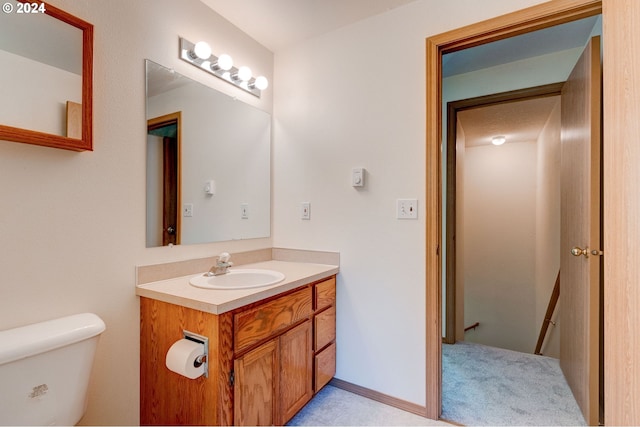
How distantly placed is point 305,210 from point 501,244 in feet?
10.5

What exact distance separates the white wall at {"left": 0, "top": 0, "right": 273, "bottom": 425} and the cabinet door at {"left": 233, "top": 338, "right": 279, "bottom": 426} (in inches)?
21.1

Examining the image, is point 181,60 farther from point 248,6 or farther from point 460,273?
point 460,273

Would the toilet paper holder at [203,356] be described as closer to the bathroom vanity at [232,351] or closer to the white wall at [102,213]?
the bathroom vanity at [232,351]

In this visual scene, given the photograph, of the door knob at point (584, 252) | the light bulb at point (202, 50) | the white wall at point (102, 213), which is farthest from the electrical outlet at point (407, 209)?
the light bulb at point (202, 50)

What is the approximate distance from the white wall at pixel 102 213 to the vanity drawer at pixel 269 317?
0.53 m

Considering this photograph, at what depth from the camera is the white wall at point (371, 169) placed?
166 cm

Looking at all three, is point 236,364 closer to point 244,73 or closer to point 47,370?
point 47,370

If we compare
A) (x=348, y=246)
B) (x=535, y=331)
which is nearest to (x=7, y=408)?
(x=348, y=246)

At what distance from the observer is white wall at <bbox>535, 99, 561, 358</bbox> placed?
2.80m

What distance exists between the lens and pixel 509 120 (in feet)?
10.7

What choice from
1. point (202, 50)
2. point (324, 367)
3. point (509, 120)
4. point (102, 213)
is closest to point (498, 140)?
point (509, 120)

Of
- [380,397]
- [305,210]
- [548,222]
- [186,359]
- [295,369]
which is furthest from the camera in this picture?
[548,222]

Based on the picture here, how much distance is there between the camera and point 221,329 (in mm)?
1149

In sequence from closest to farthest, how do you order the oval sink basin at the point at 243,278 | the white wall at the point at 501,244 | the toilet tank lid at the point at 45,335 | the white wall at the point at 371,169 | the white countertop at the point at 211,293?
the toilet tank lid at the point at 45,335 → the white countertop at the point at 211,293 → the oval sink basin at the point at 243,278 → the white wall at the point at 371,169 → the white wall at the point at 501,244
